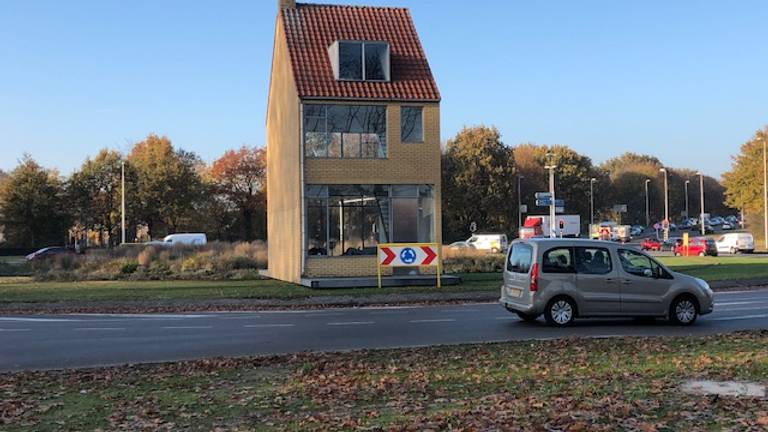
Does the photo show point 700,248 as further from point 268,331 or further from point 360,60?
point 268,331

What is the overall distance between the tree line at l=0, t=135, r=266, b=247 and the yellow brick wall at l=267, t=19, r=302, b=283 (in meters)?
35.7

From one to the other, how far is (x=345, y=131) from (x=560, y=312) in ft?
51.7

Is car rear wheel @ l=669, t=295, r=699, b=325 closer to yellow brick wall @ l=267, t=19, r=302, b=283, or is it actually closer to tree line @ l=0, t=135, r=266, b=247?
yellow brick wall @ l=267, t=19, r=302, b=283

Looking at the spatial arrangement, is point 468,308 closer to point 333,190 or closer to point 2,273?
point 333,190

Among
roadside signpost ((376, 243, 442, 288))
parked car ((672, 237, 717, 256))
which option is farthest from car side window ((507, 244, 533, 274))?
parked car ((672, 237, 717, 256))

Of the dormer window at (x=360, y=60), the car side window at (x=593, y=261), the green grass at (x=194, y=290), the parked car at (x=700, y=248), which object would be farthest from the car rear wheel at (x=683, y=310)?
the parked car at (x=700, y=248)

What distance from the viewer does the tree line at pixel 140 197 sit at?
6856 cm

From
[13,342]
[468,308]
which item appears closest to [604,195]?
[468,308]

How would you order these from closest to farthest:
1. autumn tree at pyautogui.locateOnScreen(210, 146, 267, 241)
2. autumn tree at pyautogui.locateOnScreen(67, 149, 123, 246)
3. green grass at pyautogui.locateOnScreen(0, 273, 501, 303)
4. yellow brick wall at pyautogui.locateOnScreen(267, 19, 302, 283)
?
green grass at pyautogui.locateOnScreen(0, 273, 501, 303) → yellow brick wall at pyautogui.locateOnScreen(267, 19, 302, 283) → autumn tree at pyautogui.locateOnScreen(67, 149, 123, 246) → autumn tree at pyautogui.locateOnScreen(210, 146, 267, 241)

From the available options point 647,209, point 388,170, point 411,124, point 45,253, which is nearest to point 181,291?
point 388,170

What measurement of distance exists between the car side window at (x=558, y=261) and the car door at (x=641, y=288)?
3.37 ft

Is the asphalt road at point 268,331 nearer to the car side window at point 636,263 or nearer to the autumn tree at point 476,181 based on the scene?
the car side window at point 636,263

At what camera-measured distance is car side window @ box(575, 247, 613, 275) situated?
48.6ft

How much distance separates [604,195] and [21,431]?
4260 inches
